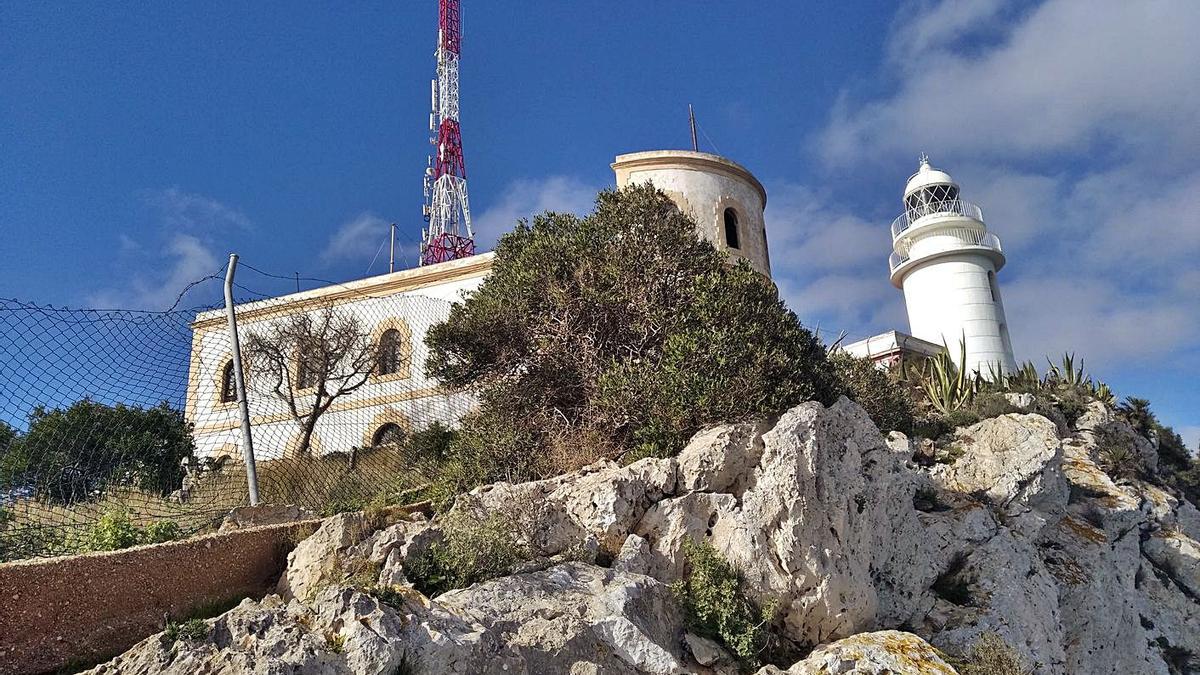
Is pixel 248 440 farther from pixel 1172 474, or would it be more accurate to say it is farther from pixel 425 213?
pixel 1172 474

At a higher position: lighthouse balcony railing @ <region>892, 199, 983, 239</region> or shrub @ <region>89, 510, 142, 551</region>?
lighthouse balcony railing @ <region>892, 199, 983, 239</region>

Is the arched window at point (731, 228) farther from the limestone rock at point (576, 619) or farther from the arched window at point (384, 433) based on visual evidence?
the limestone rock at point (576, 619)

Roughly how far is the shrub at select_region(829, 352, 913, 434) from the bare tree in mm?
11396

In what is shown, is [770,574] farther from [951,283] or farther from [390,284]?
[951,283]

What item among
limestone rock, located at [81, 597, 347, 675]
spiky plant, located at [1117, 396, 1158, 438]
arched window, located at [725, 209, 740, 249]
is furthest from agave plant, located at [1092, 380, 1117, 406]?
limestone rock, located at [81, 597, 347, 675]

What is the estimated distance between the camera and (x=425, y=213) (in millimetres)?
29172

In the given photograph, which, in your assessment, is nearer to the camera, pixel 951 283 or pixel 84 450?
pixel 84 450

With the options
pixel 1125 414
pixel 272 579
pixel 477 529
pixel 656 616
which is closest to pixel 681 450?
pixel 656 616

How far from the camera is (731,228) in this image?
19.6m

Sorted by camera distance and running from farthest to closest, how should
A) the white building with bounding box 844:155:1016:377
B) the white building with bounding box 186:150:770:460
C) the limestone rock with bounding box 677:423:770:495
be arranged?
the white building with bounding box 844:155:1016:377, the white building with bounding box 186:150:770:460, the limestone rock with bounding box 677:423:770:495

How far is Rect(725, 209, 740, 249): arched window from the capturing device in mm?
19344

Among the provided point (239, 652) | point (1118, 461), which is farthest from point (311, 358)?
point (1118, 461)

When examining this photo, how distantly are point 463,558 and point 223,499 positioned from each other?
17.2 ft

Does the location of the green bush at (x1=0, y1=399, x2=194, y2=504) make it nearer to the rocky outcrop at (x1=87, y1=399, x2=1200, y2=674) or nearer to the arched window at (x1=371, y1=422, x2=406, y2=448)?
the rocky outcrop at (x1=87, y1=399, x2=1200, y2=674)
